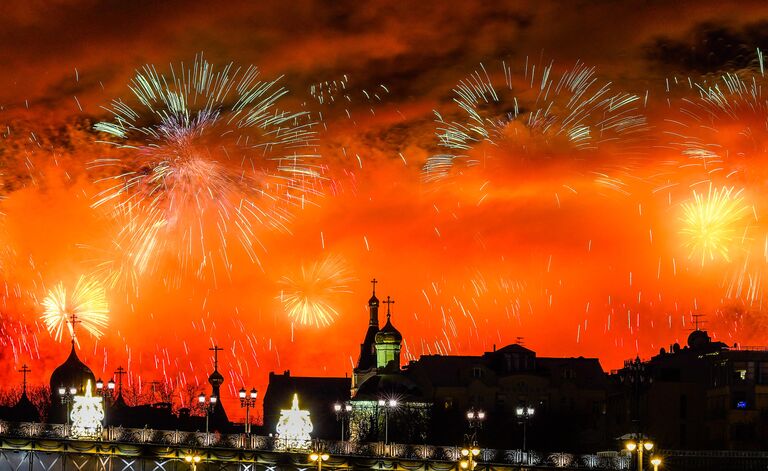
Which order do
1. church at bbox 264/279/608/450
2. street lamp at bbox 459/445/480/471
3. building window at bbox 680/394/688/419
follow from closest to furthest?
street lamp at bbox 459/445/480/471 → building window at bbox 680/394/688/419 → church at bbox 264/279/608/450

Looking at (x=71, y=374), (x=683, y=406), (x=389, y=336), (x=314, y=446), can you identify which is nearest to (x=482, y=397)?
(x=389, y=336)

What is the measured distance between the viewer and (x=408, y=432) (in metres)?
130

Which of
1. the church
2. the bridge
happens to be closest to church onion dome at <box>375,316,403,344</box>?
the church

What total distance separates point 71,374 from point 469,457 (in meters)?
58.0

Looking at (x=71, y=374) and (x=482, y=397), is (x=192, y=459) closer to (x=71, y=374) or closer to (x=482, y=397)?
(x=71, y=374)

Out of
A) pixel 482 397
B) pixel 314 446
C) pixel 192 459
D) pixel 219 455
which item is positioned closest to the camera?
pixel 192 459

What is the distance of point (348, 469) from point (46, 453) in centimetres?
1820

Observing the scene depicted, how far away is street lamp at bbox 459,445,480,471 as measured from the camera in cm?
7556

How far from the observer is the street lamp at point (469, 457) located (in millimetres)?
75562

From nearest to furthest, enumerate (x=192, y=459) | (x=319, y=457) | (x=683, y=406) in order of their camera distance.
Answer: (x=192, y=459), (x=319, y=457), (x=683, y=406)

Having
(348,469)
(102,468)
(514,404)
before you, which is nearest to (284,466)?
(348,469)

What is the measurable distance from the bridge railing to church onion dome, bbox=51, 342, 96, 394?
4064cm

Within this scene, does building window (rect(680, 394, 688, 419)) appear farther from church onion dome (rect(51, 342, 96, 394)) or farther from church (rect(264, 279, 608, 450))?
church onion dome (rect(51, 342, 96, 394))

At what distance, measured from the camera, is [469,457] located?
250 feet
